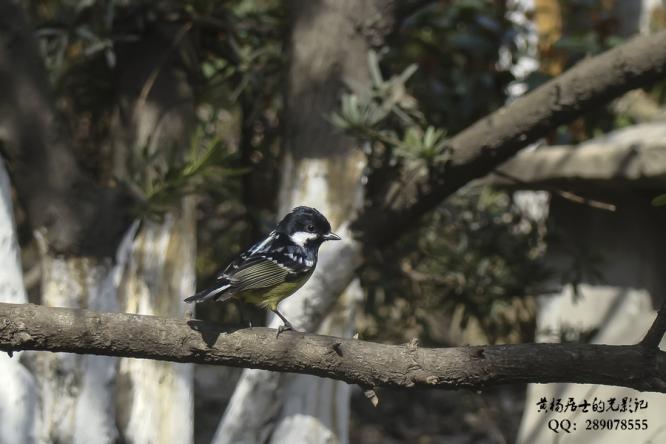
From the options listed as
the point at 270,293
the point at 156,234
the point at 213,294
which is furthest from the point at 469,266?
the point at 213,294

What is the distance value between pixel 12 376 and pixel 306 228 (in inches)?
50.9

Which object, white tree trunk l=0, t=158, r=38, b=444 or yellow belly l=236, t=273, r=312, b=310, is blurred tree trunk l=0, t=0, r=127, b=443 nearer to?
white tree trunk l=0, t=158, r=38, b=444

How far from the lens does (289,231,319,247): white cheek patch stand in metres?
3.41

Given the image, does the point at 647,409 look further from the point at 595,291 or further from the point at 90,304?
the point at 90,304

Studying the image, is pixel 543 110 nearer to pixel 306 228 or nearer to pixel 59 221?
pixel 306 228

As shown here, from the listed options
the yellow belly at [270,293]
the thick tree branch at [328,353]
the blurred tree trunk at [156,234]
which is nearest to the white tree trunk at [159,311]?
the blurred tree trunk at [156,234]

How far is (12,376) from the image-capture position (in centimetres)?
365

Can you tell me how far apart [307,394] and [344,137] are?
1.18m

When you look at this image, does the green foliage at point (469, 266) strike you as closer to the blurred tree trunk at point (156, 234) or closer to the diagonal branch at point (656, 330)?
the blurred tree trunk at point (156, 234)

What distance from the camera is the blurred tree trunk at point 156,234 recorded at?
4270 millimetres

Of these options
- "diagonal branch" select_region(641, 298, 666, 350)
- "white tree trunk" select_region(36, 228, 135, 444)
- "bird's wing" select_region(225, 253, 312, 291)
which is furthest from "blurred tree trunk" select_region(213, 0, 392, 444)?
"diagonal branch" select_region(641, 298, 666, 350)

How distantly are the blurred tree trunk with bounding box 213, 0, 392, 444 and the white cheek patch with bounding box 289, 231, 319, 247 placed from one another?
71 centimetres

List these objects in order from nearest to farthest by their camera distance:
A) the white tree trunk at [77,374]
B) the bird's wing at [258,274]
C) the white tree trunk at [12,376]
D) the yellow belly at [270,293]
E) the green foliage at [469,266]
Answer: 1. the bird's wing at [258,274]
2. the yellow belly at [270,293]
3. the white tree trunk at [12,376]
4. the white tree trunk at [77,374]
5. the green foliage at [469,266]

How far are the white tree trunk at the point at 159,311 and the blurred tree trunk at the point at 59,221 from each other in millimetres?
362
